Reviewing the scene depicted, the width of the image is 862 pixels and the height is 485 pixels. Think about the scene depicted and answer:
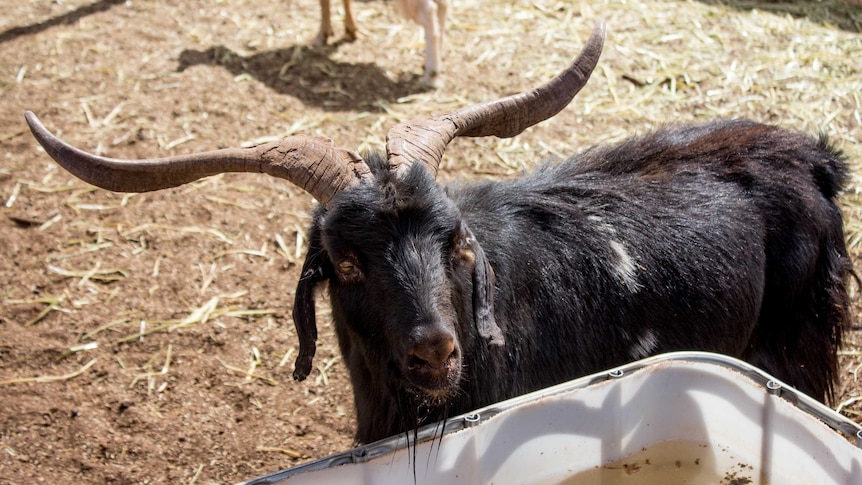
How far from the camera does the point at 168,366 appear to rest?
16.1 ft

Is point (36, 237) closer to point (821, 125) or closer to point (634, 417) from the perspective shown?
point (634, 417)

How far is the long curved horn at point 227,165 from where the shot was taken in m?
3.27

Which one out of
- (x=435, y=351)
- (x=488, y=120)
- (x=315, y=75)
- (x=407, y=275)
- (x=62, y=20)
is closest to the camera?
(x=435, y=351)

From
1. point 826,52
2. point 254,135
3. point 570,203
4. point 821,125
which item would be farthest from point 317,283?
point 826,52

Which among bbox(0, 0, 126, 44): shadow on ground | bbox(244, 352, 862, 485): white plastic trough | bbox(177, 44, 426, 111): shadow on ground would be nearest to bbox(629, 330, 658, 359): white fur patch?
bbox(244, 352, 862, 485): white plastic trough

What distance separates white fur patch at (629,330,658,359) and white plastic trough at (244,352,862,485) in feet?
1.59

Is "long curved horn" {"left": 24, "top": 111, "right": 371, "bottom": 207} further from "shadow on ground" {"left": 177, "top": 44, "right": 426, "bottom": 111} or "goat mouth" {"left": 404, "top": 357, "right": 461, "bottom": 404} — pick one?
"shadow on ground" {"left": 177, "top": 44, "right": 426, "bottom": 111}

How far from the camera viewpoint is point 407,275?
3033 millimetres

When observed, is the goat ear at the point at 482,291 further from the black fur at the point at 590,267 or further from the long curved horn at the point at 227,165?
the long curved horn at the point at 227,165

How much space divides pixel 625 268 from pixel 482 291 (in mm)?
859

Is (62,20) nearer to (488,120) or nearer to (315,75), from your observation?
(315,75)

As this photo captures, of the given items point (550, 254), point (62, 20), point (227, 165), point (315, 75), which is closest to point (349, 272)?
point (227, 165)

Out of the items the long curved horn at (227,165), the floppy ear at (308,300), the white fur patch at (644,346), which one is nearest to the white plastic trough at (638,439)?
the white fur patch at (644,346)

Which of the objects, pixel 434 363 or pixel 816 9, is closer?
pixel 434 363
